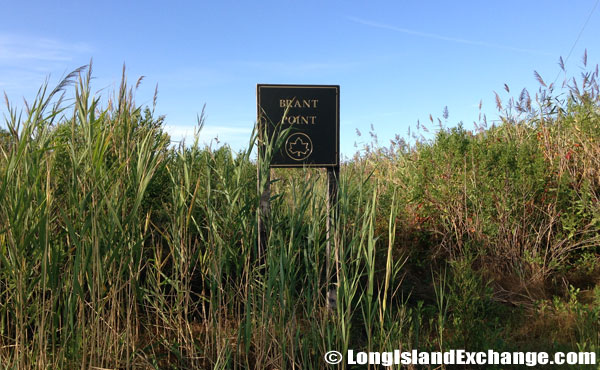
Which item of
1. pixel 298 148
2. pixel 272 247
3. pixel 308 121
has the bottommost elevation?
pixel 272 247

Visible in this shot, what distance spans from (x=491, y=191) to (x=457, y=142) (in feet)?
2.39

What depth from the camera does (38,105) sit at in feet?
8.75

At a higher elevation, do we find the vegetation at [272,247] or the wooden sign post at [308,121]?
the wooden sign post at [308,121]

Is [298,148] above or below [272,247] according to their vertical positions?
above

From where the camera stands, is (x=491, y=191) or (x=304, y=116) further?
(x=491, y=191)

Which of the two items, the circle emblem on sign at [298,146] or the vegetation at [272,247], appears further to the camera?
the circle emblem on sign at [298,146]

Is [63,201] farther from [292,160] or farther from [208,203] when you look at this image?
[292,160]

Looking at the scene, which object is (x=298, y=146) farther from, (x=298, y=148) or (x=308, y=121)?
(x=308, y=121)

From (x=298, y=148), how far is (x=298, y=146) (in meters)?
0.02

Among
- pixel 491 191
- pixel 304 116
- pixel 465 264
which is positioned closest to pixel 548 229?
pixel 491 191

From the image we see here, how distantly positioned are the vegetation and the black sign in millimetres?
226

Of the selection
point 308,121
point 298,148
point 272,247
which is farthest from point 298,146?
point 272,247

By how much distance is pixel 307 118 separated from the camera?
4371 millimetres

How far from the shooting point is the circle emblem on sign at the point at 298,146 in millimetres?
4293
